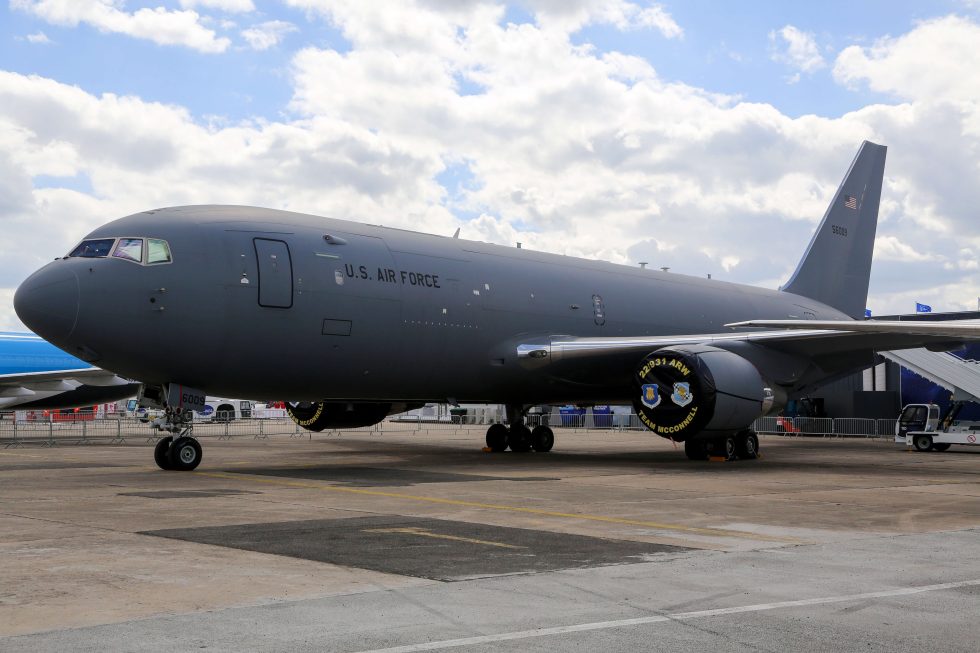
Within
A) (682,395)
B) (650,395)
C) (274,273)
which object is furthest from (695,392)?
(274,273)

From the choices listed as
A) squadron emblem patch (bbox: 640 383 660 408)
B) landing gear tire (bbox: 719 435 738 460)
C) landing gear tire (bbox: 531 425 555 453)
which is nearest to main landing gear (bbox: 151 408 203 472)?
squadron emblem patch (bbox: 640 383 660 408)

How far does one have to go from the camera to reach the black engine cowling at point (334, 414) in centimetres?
2145

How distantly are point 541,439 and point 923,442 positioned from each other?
1160cm

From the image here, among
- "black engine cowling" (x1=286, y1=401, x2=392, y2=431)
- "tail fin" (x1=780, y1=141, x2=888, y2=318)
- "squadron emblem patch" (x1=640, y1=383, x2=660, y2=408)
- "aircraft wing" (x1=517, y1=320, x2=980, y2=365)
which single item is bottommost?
"black engine cowling" (x1=286, y1=401, x2=392, y2=431)

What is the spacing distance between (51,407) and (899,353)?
2713 centimetres

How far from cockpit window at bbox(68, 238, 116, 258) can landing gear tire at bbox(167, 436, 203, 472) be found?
309cm

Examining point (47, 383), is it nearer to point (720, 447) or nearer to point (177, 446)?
point (177, 446)

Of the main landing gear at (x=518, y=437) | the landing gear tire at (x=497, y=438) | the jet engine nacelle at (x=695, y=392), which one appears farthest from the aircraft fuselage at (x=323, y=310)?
the jet engine nacelle at (x=695, y=392)

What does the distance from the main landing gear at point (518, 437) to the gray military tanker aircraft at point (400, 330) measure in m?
0.04

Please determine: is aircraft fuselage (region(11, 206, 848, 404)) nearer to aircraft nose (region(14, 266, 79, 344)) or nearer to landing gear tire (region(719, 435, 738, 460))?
aircraft nose (region(14, 266, 79, 344))

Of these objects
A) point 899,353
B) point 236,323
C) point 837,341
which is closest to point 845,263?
point 899,353

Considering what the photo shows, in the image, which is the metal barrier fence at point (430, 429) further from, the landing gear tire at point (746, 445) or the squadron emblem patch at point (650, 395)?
the squadron emblem patch at point (650, 395)

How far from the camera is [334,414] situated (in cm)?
2156

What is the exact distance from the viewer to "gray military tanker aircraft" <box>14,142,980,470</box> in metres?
14.5
